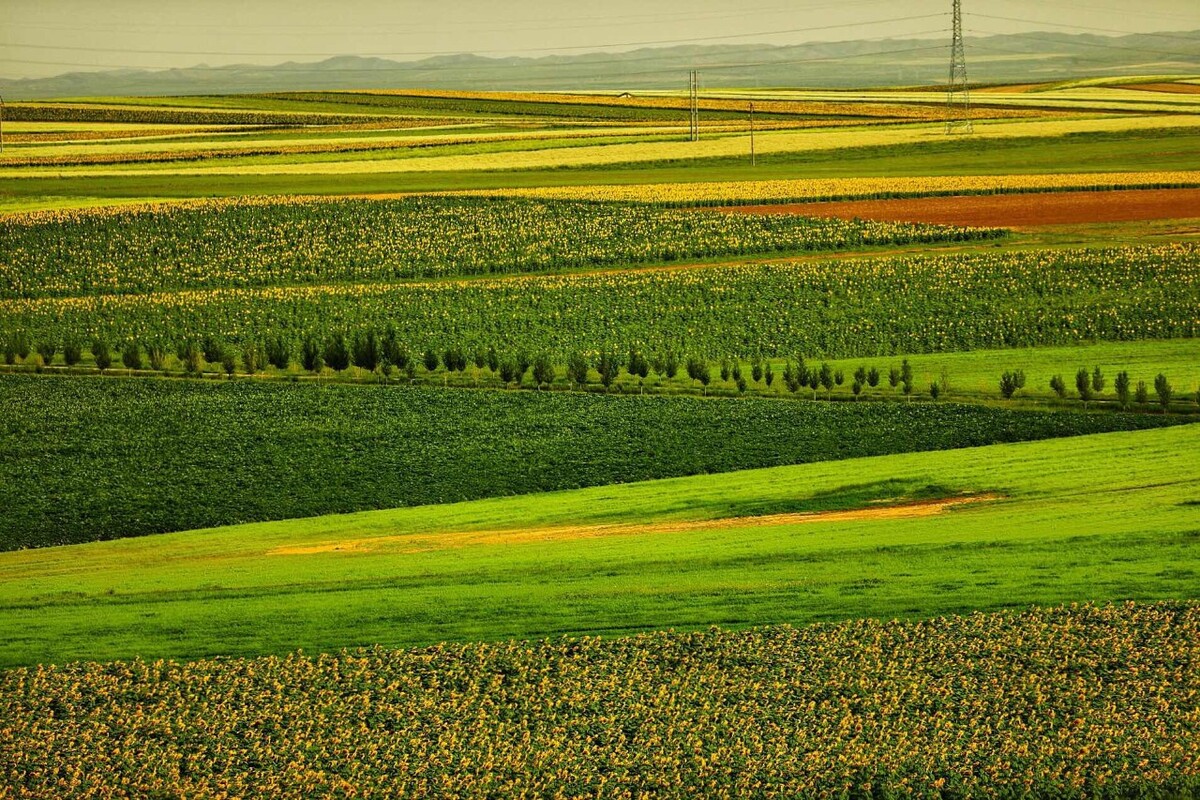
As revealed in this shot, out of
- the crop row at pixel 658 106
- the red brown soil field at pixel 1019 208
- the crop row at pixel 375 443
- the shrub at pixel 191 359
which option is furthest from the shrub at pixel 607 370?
the crop row at pixel 658 106

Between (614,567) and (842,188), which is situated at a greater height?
(842,188)

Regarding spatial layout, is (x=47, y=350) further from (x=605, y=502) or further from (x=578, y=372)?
(x=605, y=502)

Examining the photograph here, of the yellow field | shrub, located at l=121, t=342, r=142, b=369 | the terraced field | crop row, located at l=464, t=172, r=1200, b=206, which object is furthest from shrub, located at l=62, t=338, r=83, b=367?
the yellow field

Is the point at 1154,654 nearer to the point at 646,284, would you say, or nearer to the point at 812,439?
the point at 812,439

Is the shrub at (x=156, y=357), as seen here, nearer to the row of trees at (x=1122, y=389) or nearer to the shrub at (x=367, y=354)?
the shrub at (x=367, y=354)

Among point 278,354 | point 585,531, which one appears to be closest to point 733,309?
point 278,354

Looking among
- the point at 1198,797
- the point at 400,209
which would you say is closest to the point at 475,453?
the point at 1198,797

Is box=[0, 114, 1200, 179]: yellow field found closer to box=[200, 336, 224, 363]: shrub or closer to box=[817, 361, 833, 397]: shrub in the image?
box=[200, 336, 224, 363]: shrub
